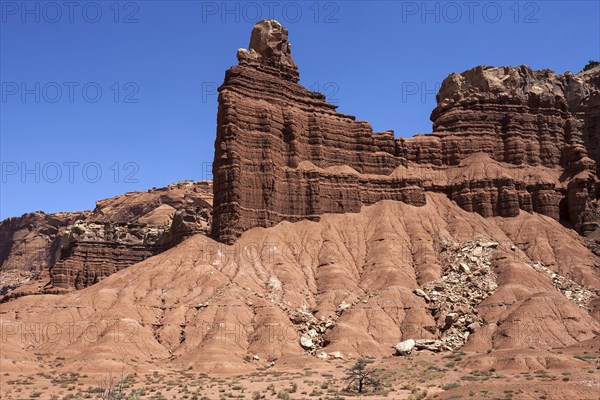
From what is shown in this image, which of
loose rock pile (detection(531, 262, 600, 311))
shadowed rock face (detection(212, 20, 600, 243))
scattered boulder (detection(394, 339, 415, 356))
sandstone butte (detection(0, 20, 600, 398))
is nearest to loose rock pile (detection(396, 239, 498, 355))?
scattered boulder (detection(394, 339, 415, 356))

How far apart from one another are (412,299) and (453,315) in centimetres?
481

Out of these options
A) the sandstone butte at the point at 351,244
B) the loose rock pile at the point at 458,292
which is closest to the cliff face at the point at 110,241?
the sandstone butte at the point at 351,244

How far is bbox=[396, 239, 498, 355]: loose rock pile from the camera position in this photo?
198 ft

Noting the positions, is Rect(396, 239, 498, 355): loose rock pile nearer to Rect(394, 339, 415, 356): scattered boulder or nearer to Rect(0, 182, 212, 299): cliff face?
Rect(394, 339, 415, 356): scattered boulder

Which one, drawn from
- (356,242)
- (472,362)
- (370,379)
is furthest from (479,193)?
(370,379)

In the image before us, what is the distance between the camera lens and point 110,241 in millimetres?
96188

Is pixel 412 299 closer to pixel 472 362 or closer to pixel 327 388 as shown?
pixel 472 362

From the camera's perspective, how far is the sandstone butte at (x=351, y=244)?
195 ft

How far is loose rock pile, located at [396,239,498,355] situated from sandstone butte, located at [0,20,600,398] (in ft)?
0.69

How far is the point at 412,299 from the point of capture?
217 feet

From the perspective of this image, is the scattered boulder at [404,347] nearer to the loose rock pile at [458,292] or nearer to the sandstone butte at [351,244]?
the loose rock pile at [458,292]

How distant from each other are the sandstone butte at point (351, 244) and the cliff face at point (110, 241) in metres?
0.32

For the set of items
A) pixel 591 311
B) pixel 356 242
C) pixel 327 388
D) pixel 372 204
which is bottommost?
pixel 327 388

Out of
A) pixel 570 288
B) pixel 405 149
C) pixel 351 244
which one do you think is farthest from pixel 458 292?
pixel 405 149
